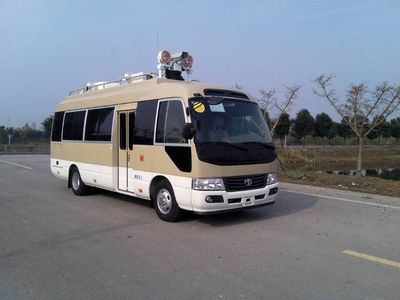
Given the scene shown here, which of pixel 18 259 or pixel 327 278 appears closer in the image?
pixel 327 278

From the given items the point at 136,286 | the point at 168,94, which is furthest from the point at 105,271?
the point at 168,94

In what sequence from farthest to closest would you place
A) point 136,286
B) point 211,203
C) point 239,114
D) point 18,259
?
1. point 239,114
2. point 211,203
3. point 18,259
4. point 136,286

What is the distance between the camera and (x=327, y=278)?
5.25 m

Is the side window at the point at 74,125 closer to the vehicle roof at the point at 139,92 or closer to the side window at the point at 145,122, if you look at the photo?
the vehicle roof at the point at 139,92

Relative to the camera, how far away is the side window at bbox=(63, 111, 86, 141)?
12055mm

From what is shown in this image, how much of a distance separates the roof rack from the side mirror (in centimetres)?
283

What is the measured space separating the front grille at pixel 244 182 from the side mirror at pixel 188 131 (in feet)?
3.19

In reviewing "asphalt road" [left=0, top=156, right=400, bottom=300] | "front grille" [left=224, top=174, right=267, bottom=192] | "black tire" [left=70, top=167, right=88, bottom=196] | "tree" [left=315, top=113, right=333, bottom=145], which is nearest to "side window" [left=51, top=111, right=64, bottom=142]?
"black tire" [left=70, top=167, right=88, bottom=196]

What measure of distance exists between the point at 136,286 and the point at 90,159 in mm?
6873

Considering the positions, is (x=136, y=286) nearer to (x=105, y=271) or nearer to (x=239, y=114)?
(x=105, y=271)

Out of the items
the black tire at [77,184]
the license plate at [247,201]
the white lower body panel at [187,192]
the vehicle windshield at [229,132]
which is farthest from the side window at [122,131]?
the license plate at [247,201]

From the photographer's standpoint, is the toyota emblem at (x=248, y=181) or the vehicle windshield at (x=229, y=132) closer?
the vehicle windshield at (x=229, y=132)

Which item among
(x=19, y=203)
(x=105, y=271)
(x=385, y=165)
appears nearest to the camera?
(x=105, y=271)

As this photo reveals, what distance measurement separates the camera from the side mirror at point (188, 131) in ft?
25.5
